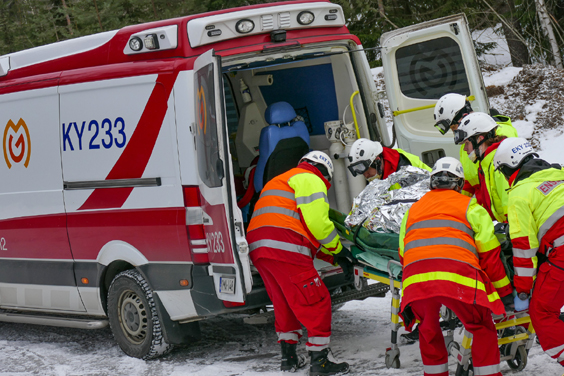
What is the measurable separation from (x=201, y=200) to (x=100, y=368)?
167cm

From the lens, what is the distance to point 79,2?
18578 millimetres

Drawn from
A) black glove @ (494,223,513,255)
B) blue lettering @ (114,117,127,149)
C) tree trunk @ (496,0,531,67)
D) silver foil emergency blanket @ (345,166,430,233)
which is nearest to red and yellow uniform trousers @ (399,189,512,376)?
black glove @ (494,223,513,255)

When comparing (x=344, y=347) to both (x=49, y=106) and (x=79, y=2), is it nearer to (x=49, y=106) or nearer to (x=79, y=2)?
(x=49, y=106)

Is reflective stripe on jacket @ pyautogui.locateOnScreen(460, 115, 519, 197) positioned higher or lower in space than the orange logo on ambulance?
lower

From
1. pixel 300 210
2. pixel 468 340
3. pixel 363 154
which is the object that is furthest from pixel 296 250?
pixel 468 340

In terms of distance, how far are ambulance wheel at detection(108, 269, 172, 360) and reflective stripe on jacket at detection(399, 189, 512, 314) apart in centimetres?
203

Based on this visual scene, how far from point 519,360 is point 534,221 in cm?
101

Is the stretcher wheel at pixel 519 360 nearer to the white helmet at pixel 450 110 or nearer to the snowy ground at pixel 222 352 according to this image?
the snowy ground at pixel 222 352

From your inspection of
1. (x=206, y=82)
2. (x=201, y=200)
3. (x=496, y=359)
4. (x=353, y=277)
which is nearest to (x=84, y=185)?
(x=201, y=200)

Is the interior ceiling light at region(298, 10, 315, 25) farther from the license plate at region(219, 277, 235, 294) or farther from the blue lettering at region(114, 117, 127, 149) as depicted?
the license plate at region(219, 277, 235, 294)

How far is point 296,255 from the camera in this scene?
4.64 m

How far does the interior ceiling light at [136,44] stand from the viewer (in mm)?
4812

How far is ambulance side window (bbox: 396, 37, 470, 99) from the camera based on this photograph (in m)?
5.86

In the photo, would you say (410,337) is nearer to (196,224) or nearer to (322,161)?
(322,161)
